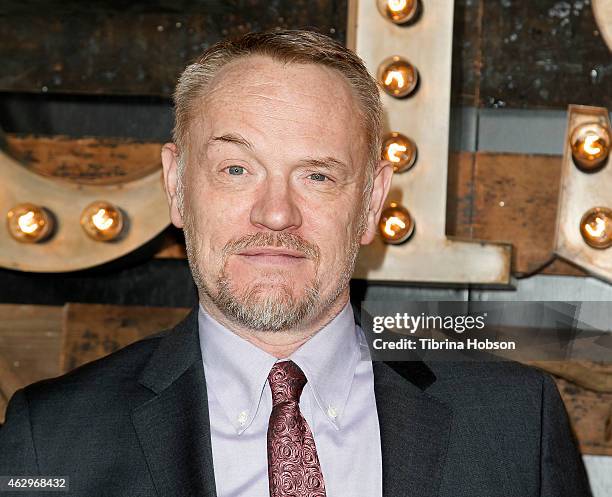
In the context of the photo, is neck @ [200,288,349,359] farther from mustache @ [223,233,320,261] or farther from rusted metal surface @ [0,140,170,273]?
rusted metal surface @ [0,140,170,273]

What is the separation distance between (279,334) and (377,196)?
0.26 meters

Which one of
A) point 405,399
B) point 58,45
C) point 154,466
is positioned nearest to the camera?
point 154,466

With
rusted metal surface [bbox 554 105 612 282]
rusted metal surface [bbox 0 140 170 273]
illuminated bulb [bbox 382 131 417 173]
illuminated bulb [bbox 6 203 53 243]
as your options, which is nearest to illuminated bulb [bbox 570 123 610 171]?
rusted metal surface [bbox 554 105 612 282]

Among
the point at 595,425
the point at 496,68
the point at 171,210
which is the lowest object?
the point at 595,425

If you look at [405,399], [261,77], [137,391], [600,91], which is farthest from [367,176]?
[600,91]

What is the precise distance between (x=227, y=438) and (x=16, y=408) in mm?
306

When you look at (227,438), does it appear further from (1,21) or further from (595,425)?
(1,21)

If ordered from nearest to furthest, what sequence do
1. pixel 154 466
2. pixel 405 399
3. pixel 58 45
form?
pixel 154 466 < pixel 405 399 < pixel 58 45

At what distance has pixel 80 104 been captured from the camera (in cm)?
204

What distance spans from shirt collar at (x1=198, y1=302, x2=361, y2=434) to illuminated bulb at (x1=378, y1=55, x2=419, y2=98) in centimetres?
42

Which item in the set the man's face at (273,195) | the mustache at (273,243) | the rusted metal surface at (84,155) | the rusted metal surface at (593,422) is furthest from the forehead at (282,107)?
the rusted metal surface at (593,422)

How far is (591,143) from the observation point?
172 cm

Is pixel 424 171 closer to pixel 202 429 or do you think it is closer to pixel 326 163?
pixel 326 163

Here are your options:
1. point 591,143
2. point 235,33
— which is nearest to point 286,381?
point 591,143
